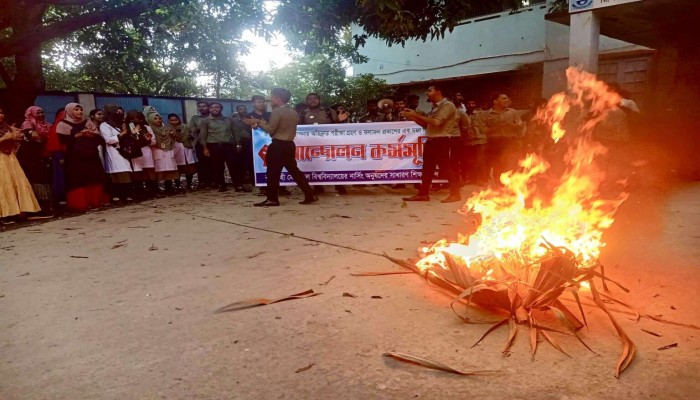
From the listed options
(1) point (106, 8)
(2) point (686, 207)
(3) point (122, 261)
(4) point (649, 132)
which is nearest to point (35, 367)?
(3) point (122, 261)

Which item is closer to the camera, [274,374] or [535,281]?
[274,374]

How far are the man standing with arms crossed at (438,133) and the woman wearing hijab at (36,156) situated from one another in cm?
609

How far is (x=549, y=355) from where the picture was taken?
2477 millimetres

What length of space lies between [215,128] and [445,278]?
25.0ft

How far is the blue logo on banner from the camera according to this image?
7.66 m

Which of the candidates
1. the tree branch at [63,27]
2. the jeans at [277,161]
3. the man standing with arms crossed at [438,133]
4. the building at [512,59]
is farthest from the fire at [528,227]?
the building at [512,59]

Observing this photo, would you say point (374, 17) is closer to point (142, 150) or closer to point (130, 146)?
point (130, 146)

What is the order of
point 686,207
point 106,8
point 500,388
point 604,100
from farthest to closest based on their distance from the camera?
point 106,8 < point 604,100 < point 686,207 < point 500,388

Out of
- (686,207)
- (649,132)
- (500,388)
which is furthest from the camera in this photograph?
(649,132)

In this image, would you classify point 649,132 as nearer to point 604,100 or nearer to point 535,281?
point 604,100

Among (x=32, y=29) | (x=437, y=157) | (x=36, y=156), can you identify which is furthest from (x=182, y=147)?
(x=437, y=157)

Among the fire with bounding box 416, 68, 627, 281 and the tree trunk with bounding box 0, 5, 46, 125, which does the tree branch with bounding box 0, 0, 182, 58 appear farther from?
the fire with bounding box 416, 68, 627, 281

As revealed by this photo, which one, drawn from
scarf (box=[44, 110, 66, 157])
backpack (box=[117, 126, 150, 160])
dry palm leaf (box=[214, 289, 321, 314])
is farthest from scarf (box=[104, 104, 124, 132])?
dry palm leaf (box=[214, 289, 321, 314])

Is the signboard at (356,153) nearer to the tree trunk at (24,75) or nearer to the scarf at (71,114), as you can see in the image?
the scarf at (71,114)
